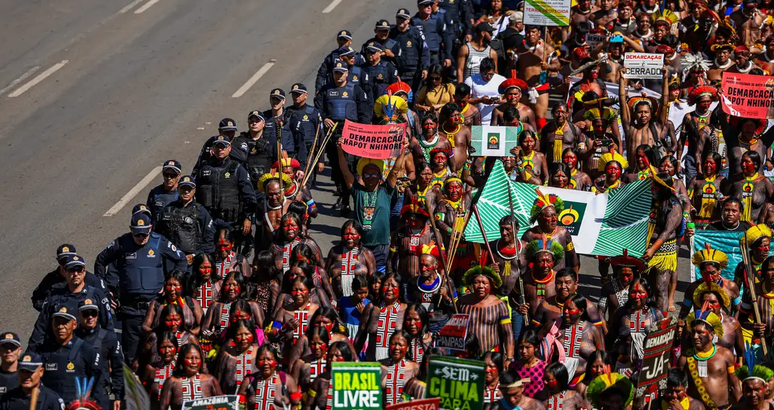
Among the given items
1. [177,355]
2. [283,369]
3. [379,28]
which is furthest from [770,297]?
[379,28]

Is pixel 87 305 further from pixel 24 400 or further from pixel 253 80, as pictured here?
pixel 253 80

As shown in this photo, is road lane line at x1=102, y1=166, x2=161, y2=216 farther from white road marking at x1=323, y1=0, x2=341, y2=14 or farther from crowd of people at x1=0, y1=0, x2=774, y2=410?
white road marking at x1=323, y1=0, x2=341, y2=14

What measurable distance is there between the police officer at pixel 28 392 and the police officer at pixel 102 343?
1.11 meters

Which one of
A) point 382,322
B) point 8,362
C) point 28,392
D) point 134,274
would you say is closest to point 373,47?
point 134,274

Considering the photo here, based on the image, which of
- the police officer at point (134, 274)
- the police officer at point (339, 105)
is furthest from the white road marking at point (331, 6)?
the police officer at point (134, 274)

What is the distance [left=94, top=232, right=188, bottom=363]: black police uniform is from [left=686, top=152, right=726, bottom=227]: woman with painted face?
742 cm

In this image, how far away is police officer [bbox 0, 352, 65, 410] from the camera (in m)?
13.6

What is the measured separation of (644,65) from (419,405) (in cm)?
1063

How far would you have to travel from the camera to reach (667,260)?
1780 centimetres

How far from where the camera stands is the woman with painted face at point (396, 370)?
14492 mm

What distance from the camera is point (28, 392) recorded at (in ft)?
44.9

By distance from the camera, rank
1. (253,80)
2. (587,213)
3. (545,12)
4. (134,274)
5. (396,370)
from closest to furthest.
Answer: (396,370), (134,274), (587,213), (545,12), (253,80)

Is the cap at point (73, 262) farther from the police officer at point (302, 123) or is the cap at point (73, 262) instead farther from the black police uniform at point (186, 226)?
the police officer at point (302, 123)

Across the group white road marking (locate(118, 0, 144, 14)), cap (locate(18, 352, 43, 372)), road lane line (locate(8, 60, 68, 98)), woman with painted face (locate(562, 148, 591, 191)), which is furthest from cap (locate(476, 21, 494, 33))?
cap (locate(18, 352, 43, 372))
